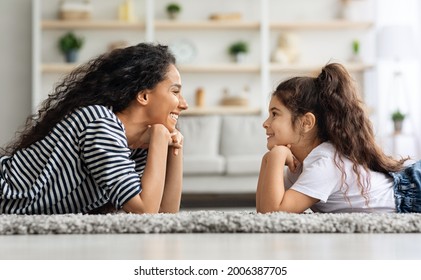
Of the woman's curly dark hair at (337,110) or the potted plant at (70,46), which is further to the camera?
the potted plant at (70,46)

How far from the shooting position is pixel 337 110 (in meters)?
2.29

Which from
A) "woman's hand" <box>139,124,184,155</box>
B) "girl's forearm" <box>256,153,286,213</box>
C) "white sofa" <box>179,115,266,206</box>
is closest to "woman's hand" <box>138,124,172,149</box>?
"woman's hand" <box>139,124,184,155</box>

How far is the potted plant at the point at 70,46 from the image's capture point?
7.32 m

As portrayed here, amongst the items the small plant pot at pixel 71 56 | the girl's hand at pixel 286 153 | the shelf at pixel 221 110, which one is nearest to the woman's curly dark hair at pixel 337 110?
the girl's hand at pixel 286 153

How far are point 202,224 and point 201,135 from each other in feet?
14.1

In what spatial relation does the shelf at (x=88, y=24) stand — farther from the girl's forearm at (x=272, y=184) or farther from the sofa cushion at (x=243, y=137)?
the girl's forearm at (x=272, y=184)

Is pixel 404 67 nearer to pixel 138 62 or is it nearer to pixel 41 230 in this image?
pixel 138 62

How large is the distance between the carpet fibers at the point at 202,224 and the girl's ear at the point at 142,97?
0.61m

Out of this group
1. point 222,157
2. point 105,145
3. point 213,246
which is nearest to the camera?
point 213,246

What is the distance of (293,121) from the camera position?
7.54 ft

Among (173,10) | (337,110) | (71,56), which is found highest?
(173,10)

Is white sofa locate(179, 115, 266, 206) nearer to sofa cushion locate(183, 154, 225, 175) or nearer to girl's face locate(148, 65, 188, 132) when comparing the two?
sofa cushion locate(183, 154, 225, 175)

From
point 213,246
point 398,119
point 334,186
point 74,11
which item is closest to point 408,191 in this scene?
point 334,186

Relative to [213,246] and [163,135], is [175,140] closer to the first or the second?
[163,135]
